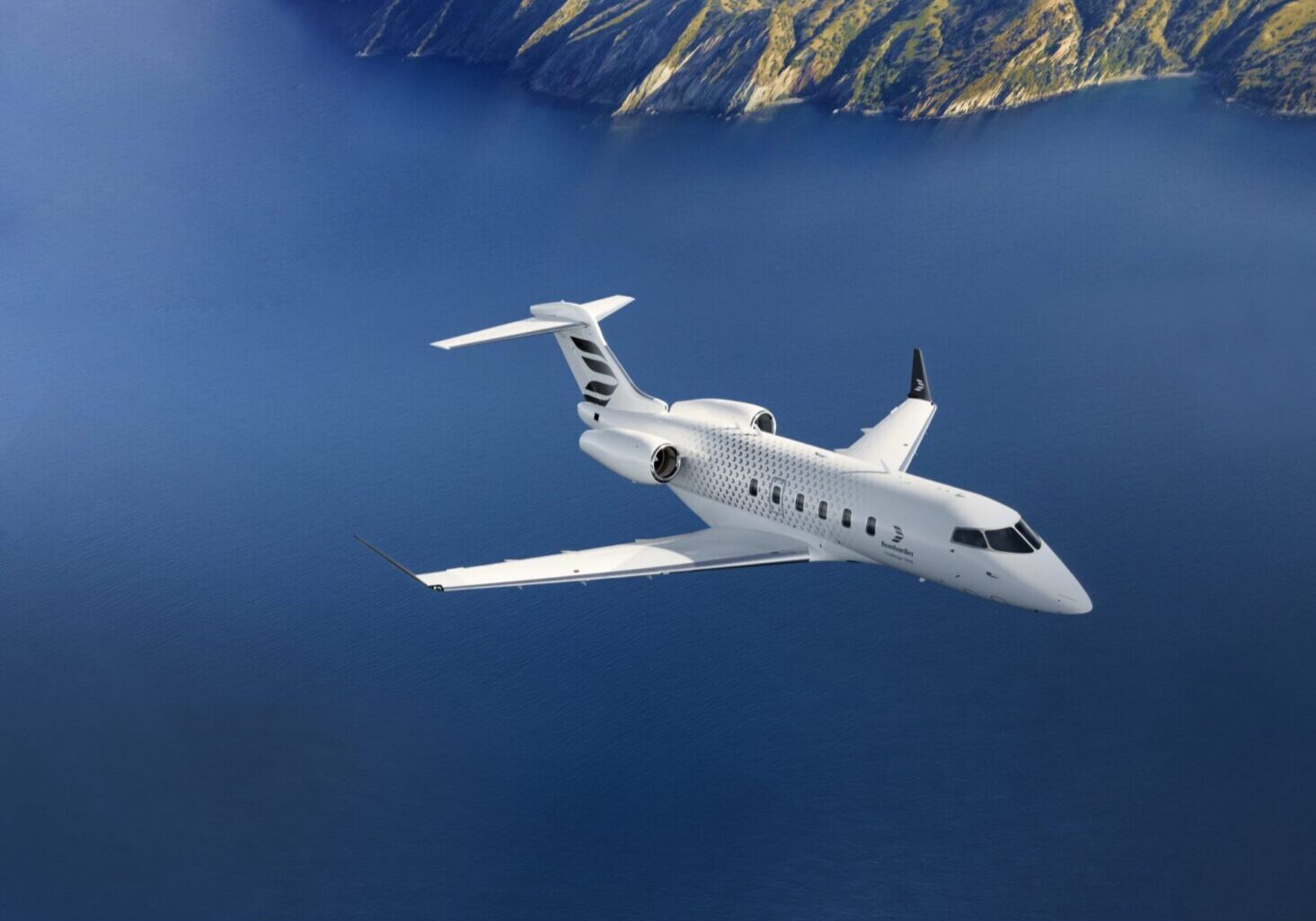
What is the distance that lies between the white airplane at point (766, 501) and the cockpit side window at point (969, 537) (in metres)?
0.03

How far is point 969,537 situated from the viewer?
2133 inches

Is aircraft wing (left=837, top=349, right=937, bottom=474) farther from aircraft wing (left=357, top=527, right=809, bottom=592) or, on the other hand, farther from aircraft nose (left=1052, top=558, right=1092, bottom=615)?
aircraft nose (left=1052, top=558, right=1092, bottom=615)

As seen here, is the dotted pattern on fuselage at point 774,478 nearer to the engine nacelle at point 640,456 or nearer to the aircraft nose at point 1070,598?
the engine nacelle at point 640,456

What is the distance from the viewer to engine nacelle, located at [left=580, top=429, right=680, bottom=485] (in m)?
63.6

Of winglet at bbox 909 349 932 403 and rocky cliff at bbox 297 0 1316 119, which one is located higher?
rocky cliff at bbox 297 0 1316 119

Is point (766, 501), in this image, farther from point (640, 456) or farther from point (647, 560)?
Answer: point (640, 456)

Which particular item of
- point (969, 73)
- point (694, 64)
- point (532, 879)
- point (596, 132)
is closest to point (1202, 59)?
point (969, 73)

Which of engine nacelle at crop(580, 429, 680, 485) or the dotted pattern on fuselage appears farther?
engine nacelle at crop(580, 429, 680, 485)

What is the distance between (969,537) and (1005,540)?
134 cm

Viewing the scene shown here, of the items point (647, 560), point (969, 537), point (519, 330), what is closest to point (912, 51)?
point (519, 330)

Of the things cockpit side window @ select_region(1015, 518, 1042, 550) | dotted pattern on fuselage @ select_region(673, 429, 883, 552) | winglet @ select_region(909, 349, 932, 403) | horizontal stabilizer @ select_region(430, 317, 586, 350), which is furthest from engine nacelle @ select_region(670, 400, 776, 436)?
cockpit side window @ select_region(1015, 518, 1042, 550)

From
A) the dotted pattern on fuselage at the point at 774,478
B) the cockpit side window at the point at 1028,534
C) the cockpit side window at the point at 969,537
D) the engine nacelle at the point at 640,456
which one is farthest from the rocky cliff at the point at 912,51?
Answer: the cockpit side window at the point at 969,537

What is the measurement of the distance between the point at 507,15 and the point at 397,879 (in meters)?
117

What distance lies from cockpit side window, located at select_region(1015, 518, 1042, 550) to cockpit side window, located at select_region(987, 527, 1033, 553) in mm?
370
